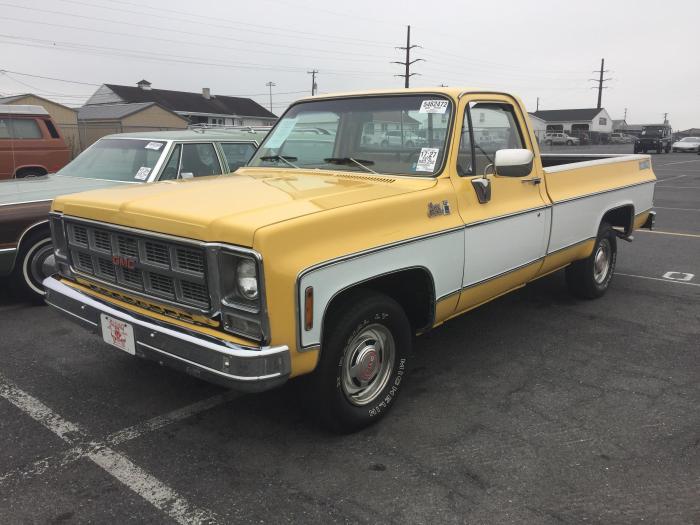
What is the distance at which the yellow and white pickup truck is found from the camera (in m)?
2.65

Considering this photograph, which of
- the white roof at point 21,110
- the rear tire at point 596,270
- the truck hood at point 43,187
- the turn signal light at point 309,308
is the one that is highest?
the white roof at point 21,110

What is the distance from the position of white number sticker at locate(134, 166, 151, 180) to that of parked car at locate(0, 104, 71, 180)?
517 centimetres

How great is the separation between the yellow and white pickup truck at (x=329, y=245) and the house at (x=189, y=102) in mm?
50108

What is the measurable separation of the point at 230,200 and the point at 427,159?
1.34 metres

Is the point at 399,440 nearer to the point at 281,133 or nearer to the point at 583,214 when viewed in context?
the point at 281,133

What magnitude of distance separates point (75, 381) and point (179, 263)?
173 cm

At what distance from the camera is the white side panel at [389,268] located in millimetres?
2717

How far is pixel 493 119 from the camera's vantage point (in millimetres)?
4242

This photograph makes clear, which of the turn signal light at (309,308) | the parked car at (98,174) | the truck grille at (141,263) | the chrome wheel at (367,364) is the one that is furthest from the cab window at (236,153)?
the turn signal light at (309,308)

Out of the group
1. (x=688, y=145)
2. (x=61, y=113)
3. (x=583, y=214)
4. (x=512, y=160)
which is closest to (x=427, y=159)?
(x=512, y=160)

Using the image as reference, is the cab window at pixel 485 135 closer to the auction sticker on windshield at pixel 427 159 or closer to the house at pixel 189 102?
the auction sticker on windshield at pixel 427 159

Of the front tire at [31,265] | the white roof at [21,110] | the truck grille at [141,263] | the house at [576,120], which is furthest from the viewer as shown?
the house at [576,120]

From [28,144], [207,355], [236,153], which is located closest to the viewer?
[207,355]

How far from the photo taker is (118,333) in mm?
3105
